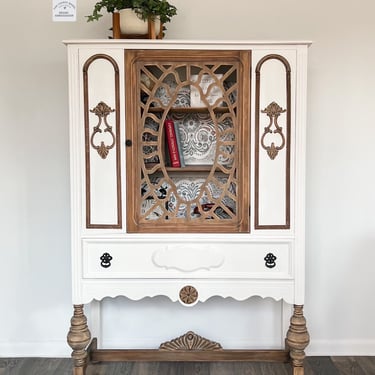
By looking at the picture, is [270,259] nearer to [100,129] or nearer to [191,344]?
[191,344]

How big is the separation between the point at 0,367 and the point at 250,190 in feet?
5.37

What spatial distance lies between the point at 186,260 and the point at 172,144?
0.56 meters

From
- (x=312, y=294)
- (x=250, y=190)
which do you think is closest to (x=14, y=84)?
(x=250, y=190)

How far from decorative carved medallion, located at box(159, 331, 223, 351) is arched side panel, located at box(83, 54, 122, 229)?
779 millimetres

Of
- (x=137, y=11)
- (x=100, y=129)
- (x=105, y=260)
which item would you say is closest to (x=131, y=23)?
(x=137, y=11)

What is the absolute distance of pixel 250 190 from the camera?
1.90 m

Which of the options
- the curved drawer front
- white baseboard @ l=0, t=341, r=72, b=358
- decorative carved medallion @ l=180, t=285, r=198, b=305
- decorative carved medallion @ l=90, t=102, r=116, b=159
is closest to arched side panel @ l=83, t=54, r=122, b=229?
decorative carved medallion @ l=90, t=102, r=116, b=159

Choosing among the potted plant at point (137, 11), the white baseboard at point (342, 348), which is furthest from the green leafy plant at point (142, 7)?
the white baseboard at point (342, 348)

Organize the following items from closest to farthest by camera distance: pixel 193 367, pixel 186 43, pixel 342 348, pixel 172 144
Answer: pixel 186 43 → pixel 172 144 → pixel 193 367 → pixel 342 348

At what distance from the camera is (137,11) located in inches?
74.6

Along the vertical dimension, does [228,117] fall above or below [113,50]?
below

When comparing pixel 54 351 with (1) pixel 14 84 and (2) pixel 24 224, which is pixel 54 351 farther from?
(1) pixel 14 84

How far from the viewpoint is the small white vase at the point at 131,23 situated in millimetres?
1916

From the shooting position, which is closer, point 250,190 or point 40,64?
point 250,190
